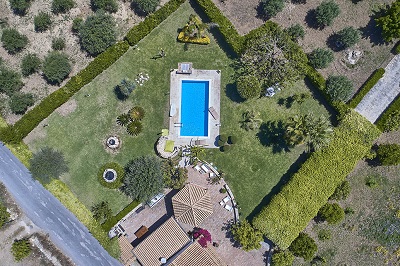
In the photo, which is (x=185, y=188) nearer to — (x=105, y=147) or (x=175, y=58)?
(x=105, y=147)

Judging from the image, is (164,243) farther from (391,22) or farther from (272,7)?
(391,22)

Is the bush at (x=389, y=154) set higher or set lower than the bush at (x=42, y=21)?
higher

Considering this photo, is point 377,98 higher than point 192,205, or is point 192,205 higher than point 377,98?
point 377,98

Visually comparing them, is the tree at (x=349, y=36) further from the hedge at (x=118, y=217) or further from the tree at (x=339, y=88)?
the hedge at (x=118, y=217)

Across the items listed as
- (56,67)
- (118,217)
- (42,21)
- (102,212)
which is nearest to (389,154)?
(118,217)

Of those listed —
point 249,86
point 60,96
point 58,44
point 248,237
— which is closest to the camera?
point 248,237

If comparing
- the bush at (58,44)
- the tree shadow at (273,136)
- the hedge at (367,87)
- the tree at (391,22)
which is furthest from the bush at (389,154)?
the bush at (58,44)
